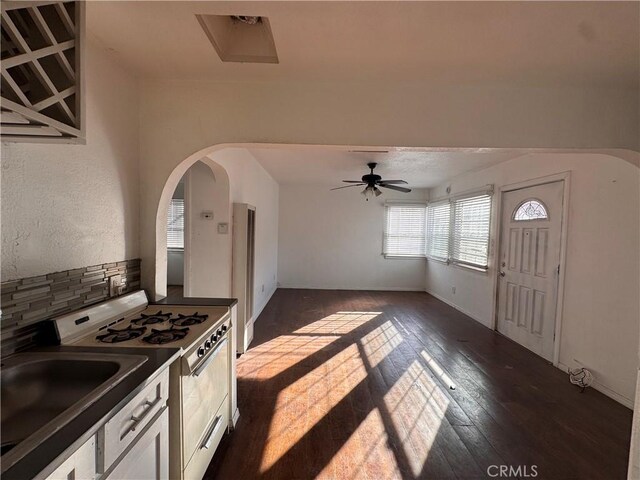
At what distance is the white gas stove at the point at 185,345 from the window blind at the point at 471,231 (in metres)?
4.16

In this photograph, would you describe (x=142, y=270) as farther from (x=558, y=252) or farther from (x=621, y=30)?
(x=558, y=252)

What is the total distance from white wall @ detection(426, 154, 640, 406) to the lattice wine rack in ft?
12.4

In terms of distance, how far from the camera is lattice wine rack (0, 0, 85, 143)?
945 millimetres

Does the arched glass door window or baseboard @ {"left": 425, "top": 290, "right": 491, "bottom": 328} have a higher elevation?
the arched glass door window

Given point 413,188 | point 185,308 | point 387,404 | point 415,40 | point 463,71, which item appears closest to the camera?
point 415,40

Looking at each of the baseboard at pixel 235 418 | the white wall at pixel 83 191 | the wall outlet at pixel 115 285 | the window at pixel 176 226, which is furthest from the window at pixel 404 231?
the wall outlet at pixel 115 285

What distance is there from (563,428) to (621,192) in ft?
6.71

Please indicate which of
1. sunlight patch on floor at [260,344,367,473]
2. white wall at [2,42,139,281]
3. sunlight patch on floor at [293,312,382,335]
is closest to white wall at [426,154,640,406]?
sunlight patch on floor at [260,344,367,473]

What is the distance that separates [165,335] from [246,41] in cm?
169

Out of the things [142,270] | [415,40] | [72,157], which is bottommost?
[142,270]

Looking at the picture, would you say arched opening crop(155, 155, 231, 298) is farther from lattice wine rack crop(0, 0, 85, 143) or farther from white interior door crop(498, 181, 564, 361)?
white interior door crop(498, 181, 564, 361)

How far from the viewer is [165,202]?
2.16 m

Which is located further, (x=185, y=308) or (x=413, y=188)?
(x=413, y=188)

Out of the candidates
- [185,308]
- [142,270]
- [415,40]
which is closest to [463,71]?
[415,40]
